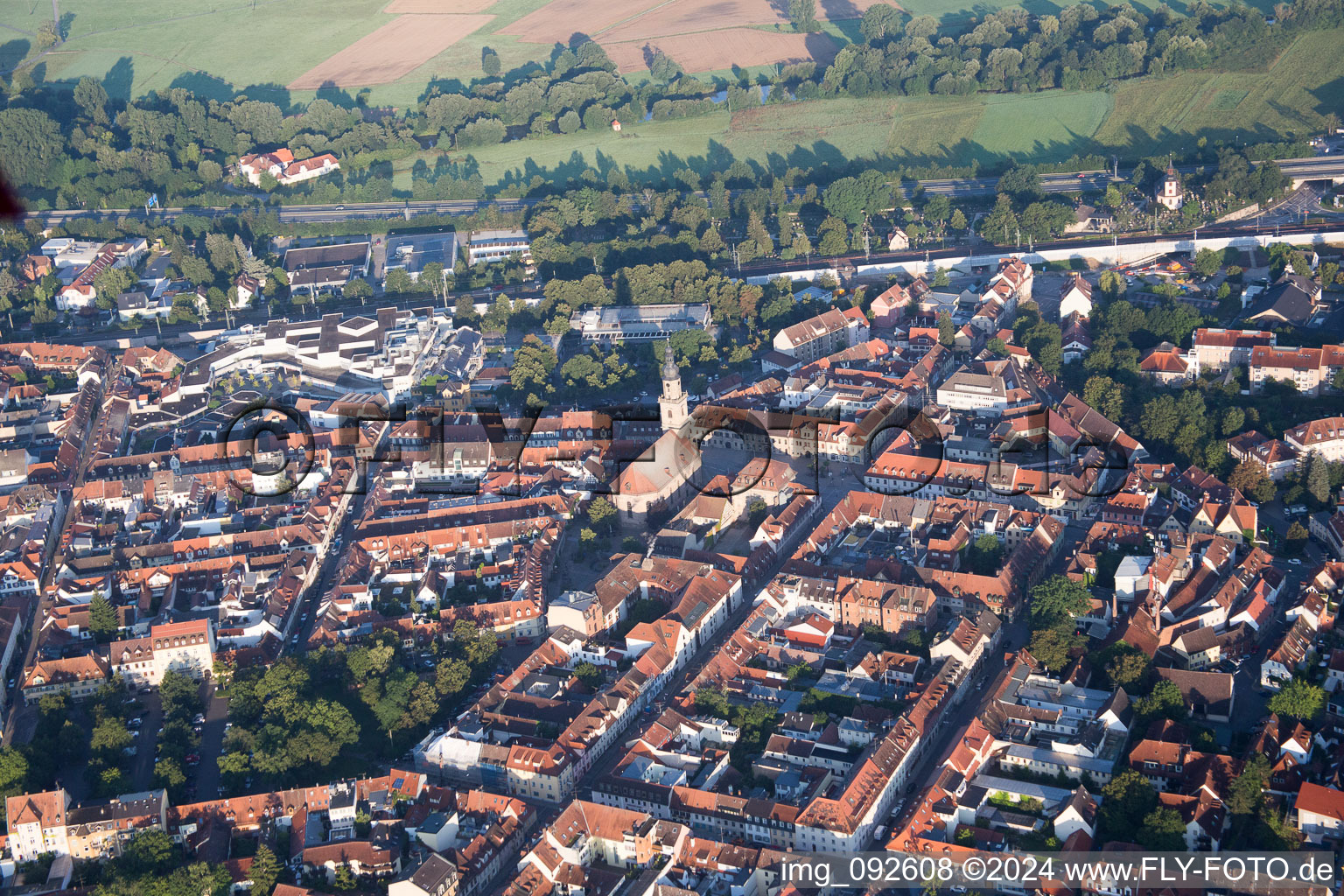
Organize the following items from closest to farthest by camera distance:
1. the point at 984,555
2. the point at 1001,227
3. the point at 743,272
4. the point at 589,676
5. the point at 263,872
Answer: the point at 263,872 < the point at 589,676 < the point at 984,555 < the point at 1001,227 < the point at 743,272

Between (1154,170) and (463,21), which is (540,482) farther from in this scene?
(463,21)

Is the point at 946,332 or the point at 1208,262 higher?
the point at 1208,262

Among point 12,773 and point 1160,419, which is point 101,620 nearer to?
point 12,773

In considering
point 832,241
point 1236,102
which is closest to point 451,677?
point 832,241

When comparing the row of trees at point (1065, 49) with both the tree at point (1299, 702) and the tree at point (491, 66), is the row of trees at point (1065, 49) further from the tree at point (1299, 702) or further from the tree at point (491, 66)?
the tree at point (1299, 702)

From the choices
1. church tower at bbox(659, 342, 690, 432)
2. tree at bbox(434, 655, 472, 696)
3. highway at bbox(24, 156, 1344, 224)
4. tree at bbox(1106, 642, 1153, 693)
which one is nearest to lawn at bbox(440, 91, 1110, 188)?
highway at bbox(24, 156, 1344, 224)

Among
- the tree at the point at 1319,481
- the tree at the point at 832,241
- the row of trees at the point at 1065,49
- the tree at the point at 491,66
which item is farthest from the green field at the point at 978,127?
the tree at the point at 1319,481

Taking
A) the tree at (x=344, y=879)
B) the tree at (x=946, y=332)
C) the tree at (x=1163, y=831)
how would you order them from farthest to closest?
1. the tree at (x=946, y=332)
2. the tree at (x=344, y=879)
3. the tree at (x=1163, y=831)

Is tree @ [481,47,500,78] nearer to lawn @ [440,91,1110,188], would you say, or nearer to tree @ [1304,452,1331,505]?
lawn @ [440,91,1110,188]
